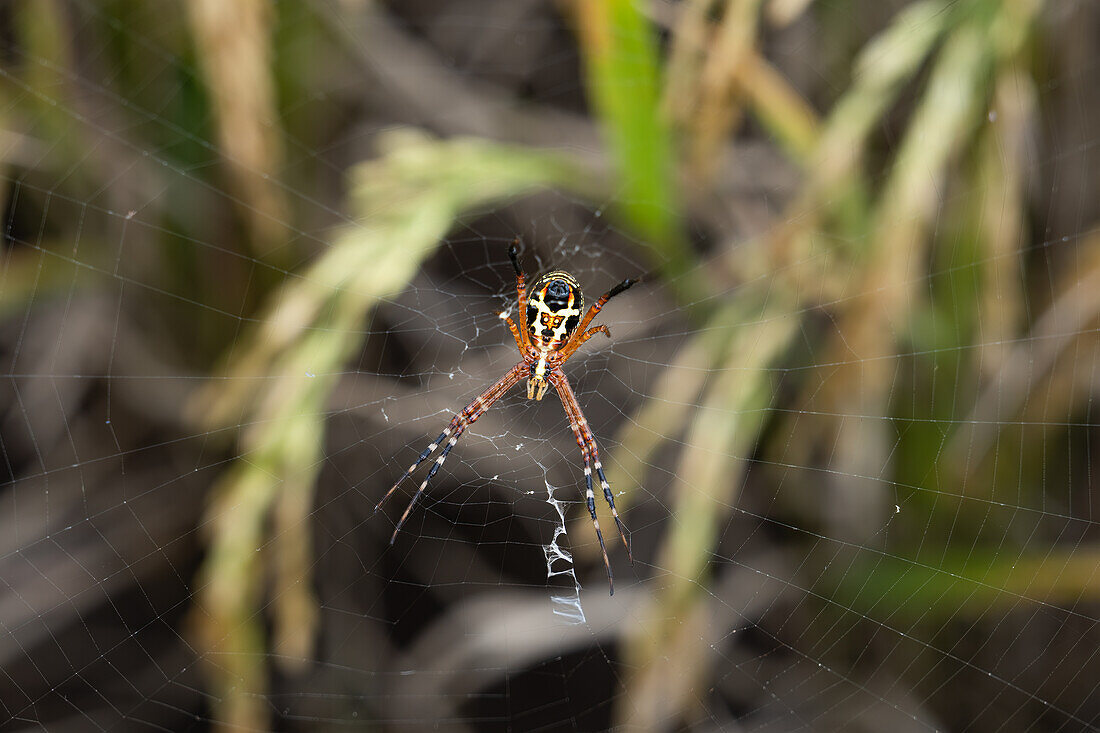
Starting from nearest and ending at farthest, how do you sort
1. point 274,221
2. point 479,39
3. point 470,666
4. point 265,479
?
point 265,479
point 274,221
point 470,666
point 479,39

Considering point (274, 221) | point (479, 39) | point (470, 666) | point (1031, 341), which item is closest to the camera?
point (1031, 341)

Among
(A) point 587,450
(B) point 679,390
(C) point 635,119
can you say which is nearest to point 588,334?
(A) point 587,450

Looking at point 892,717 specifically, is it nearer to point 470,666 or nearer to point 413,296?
point 470,666

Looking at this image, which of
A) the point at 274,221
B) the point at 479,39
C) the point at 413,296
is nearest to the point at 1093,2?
the point at 479,39

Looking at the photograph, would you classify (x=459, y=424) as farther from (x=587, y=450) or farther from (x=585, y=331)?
(x=585, y=331)

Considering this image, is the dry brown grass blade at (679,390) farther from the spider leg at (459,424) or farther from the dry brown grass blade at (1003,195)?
the spider leg at (459,424)

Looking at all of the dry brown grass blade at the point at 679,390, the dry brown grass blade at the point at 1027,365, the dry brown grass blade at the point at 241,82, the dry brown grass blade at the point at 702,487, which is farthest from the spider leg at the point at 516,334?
the dry brown grass blade at the point at 1027,365
